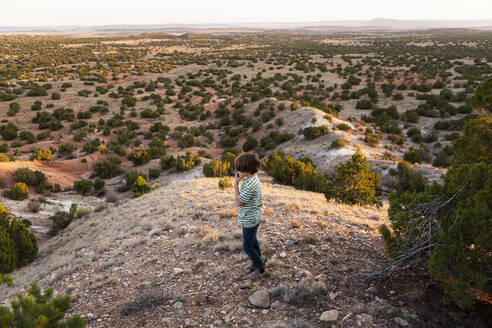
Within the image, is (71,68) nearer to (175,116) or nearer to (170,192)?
(175,116)

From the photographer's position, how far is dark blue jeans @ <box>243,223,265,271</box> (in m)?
4.24

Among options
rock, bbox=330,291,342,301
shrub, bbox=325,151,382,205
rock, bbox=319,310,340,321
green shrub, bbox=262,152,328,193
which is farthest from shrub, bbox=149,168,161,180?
rock, bbox=319,310,340,321

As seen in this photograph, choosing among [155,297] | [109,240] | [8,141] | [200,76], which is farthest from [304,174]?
[200,76]

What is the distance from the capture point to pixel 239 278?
481 centimetres

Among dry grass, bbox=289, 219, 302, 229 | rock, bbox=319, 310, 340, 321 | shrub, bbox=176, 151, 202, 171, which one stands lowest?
shrub, bbox=176, 151, 202, 171

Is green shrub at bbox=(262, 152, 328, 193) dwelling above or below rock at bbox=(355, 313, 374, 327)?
below

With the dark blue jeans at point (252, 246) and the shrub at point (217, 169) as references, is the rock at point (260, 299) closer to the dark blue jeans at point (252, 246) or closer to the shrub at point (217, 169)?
the dark blue jeans at point (252, 246)

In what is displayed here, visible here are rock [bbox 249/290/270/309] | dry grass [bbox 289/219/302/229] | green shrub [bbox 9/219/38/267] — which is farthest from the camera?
green shrub [bbox 9/219/38/267]

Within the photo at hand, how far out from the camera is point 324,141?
2075 cm

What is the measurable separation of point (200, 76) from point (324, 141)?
30215 millimetres

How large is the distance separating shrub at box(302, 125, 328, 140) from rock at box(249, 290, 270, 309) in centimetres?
1819

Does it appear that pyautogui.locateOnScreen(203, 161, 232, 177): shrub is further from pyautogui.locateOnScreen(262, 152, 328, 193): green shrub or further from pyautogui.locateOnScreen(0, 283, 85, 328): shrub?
pyautogui.locateOnScreen(0, 283, 85, 328): shrub

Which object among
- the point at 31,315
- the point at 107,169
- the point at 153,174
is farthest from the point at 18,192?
the point at 31,315

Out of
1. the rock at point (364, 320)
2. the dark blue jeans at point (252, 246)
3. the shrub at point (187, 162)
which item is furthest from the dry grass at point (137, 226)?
the shrub at point (187, 162)
